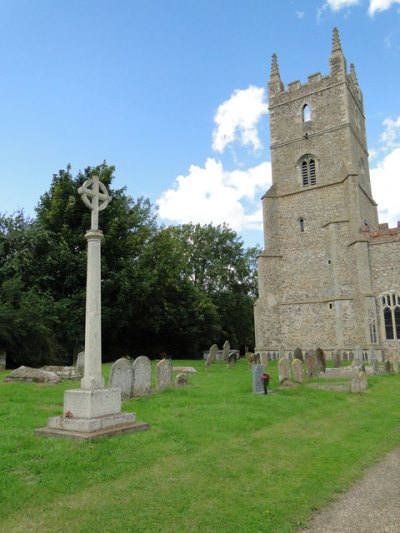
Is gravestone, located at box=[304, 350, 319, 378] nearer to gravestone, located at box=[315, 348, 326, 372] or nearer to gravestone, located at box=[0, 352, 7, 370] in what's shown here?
gravestone, located at box=[315, 348, 326, 372]

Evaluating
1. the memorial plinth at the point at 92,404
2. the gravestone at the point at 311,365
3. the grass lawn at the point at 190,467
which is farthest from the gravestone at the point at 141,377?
the gravestone at the point at 311,365

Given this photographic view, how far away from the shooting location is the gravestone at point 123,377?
368 inches

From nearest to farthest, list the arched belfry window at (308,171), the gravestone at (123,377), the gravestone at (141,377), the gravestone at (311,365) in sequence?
the gravestone at (123,377), the gravestone at (141,377), the gravestone at (311,365), the arched belfry window at (308,171)

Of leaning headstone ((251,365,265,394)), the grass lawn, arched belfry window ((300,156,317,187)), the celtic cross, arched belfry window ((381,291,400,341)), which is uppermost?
arched belfry window ((300,156,317,187))

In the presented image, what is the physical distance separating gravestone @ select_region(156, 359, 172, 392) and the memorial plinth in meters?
4.02

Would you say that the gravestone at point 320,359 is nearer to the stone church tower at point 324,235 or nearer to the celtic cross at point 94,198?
the stone church tower at point 324,235

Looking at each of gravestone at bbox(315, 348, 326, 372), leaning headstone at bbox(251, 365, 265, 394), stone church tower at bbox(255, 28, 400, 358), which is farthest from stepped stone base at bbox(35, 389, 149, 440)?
stone church tower at bbox(255, 28, 400, 358)

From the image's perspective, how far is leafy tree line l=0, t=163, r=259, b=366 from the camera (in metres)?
18.9

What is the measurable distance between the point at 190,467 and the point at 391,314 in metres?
21.1

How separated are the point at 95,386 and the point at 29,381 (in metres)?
6.79

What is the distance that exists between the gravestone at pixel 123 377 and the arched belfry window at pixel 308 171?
21.9 m

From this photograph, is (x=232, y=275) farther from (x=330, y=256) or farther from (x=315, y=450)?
(x=315, y=450)

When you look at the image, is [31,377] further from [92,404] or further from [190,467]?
[190,467]

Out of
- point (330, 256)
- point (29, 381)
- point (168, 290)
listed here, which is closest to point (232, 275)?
point (168, 290)
